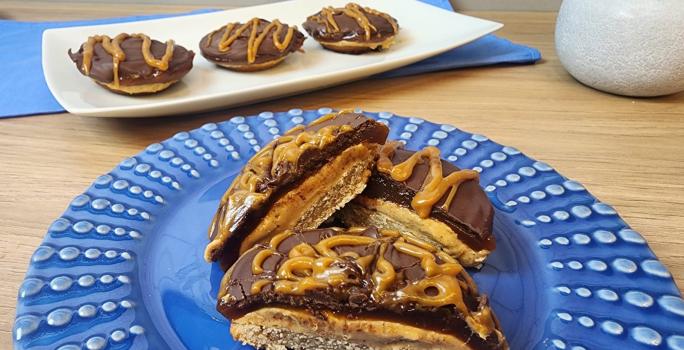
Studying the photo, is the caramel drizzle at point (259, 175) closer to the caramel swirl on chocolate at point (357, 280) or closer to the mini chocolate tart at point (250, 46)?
the caramel swirl on chocolate at point (357, 280)

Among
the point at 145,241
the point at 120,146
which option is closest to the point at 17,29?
the point at 120,146

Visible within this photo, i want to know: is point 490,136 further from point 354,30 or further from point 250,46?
point 250,46

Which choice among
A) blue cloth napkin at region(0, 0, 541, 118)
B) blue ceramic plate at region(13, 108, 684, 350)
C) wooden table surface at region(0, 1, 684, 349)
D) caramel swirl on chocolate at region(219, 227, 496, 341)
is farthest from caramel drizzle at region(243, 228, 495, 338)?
blue cloth napkin at region(0, 0, 541, 118)

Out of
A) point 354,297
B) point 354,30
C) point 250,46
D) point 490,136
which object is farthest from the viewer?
point 354,30

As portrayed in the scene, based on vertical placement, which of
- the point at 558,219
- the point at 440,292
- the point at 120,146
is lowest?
the point at 120,146

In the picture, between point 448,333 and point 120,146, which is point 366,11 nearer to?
point 120,146

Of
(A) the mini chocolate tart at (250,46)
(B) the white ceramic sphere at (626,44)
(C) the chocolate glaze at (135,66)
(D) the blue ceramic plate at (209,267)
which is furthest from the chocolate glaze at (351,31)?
(D) the blue ceramic plate at (209,267)

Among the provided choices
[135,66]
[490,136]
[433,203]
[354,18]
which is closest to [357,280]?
[433,203]

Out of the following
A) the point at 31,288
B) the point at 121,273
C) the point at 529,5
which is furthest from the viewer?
the point at 529,5
